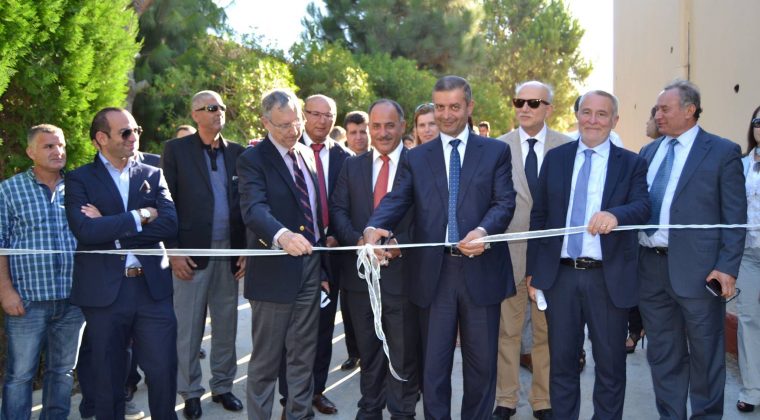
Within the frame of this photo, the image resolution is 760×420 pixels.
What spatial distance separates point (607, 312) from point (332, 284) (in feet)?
6.00

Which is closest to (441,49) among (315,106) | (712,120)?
(712,120)

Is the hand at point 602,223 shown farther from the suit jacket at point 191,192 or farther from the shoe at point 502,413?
the suit jacket at point 191,192

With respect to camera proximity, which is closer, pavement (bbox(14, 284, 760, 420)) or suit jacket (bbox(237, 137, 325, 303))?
suit jacket (bbox(237, 137, 325, 303))

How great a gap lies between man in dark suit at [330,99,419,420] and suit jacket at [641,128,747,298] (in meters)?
1.68

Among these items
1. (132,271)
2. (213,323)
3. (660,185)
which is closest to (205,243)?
(213,323)

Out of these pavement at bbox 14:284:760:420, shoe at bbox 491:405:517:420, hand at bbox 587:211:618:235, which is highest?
hand at bbox 587:211:618:235

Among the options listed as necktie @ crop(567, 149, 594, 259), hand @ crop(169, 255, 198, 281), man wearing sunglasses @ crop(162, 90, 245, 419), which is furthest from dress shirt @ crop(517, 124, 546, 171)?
hand @ crop(169, 255, 198, 281)

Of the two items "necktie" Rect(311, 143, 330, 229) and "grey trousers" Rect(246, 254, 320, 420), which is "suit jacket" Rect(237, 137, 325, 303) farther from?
"necktie" Rect(311, 143, 330, 229)

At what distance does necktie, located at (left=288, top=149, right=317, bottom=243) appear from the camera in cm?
455

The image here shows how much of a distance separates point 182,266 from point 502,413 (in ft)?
8.26

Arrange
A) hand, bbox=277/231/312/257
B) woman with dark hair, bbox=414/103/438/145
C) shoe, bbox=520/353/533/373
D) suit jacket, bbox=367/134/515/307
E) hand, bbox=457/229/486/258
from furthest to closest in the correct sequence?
shoe, bbox=520/353/533/373 → woman with dark hair, bbox=414/103/438/145 → suit jacket, bbox=367/134/515/307 → hand, bbox=277/231/312/257 → hand, bbox=457/229/486/258

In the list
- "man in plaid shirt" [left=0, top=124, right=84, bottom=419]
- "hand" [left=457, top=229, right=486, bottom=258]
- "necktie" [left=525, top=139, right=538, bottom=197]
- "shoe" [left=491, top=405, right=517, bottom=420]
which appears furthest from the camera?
"necktie" [left=525, top=139, right=538, bottom=197]

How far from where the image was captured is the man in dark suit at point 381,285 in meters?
4.68

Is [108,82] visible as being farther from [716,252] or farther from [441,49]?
[441,49]
